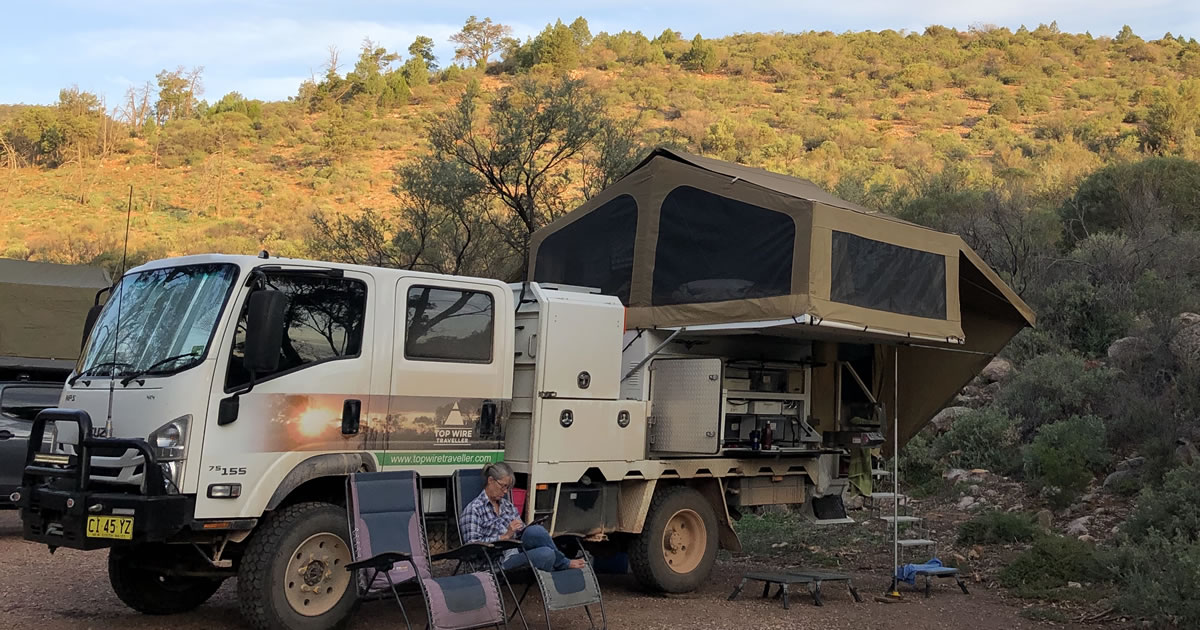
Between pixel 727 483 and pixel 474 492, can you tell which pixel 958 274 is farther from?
pixel 474 492

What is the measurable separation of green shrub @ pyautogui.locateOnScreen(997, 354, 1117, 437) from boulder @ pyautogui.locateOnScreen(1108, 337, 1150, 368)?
0.24m

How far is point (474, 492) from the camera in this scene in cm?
725

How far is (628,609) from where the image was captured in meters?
8.02

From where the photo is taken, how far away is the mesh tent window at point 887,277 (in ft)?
27.9

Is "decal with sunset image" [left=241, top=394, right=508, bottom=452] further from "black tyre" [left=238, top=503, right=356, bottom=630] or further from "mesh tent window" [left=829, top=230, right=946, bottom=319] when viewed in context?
"mesh tent window" [left=829, top=230, right=946, bottom=319]

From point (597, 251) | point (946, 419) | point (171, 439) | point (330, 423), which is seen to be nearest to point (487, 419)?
point (330, 423)

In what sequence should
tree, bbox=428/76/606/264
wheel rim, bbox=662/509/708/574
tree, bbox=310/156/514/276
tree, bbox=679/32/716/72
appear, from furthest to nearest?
tree, bbox=679/32/716/72
tree, bbox=310/156/514/276
tree, bbox=428/76/606/264
wheel rim, bbox=662/509/708/574

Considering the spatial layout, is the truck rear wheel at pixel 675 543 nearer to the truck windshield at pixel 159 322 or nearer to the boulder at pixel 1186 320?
the truck windshield at pixel 159 322

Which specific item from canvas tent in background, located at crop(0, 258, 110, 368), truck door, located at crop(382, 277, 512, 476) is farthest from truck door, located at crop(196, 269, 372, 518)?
canvas tent in background, located at crop(0, 258, 110, 368)

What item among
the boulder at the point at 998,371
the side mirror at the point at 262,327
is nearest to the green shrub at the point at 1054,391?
the boulder at the point at 998,371

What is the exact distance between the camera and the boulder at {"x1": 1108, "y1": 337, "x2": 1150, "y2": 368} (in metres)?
14.6

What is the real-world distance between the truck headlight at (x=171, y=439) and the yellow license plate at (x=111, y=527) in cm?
41

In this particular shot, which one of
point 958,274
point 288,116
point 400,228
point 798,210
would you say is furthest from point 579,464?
point 288,116

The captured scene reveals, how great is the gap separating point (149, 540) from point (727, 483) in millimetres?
5056
